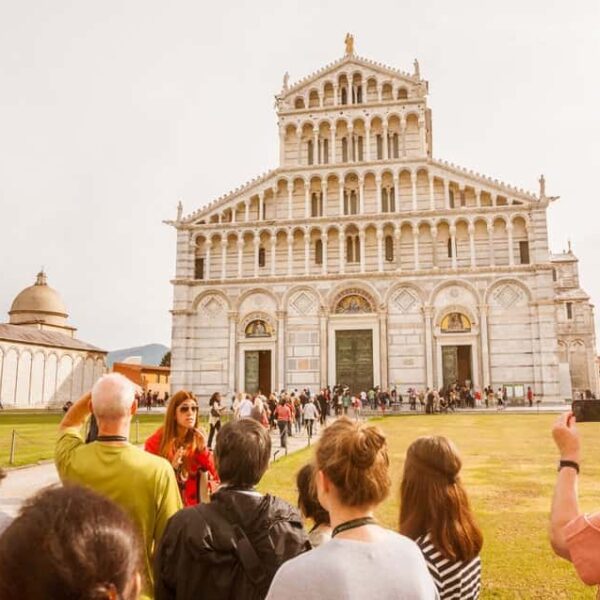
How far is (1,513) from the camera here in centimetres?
254

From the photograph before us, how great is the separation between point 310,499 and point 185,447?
85.9 inches

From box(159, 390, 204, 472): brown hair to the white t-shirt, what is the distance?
3460mm

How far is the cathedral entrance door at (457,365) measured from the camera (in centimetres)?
3262

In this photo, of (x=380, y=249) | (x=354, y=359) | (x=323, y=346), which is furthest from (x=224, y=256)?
(x=354, y=359)

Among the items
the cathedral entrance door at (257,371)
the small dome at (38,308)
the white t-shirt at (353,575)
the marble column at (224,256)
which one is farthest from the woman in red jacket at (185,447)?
the small dome at (38,308)

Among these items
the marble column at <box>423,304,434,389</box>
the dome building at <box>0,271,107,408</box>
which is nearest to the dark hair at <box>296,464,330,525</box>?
the marble column at <box>423,304,434,389</box>

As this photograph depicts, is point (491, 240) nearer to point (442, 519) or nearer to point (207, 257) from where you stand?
point (207, 257)

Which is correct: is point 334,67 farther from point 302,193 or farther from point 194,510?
point 194,510

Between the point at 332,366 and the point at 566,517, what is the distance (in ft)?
103

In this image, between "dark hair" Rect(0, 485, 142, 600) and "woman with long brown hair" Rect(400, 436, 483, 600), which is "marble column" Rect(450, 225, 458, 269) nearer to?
"woman with long brown hair" Rect(400, 436, 483, 600)

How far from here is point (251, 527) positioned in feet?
10.1

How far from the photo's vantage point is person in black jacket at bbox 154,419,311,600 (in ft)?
9.75

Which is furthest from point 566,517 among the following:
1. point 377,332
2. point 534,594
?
point 377,332

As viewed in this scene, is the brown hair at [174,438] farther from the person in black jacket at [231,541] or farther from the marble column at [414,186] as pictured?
the marble column at [414,186]
